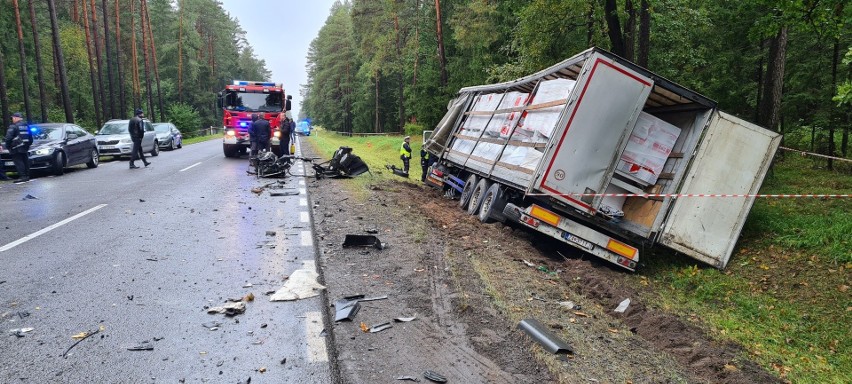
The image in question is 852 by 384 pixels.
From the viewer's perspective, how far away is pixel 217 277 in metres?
5.16

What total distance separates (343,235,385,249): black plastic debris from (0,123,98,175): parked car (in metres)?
11.4

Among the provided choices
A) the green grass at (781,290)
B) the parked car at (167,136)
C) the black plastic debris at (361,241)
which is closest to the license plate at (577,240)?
the green grass at (781,290)

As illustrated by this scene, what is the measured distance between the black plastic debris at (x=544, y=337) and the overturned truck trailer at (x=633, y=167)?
3180mm

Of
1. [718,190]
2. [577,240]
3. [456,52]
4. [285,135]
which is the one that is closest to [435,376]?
[577,240]

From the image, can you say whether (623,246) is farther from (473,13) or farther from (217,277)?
(473,13)

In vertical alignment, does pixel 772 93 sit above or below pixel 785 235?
above

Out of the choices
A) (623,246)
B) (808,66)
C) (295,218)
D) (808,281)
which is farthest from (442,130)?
(808,66)

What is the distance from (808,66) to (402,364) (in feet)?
61.3

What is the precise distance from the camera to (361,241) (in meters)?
6.58

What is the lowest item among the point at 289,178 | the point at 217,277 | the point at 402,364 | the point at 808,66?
the point at 289,178

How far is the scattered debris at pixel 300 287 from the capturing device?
15.3 feet

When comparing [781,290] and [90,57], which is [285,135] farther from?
[90,57]

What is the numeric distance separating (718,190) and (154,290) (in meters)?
6.97

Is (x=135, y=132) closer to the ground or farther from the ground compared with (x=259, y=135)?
closer to the ground
